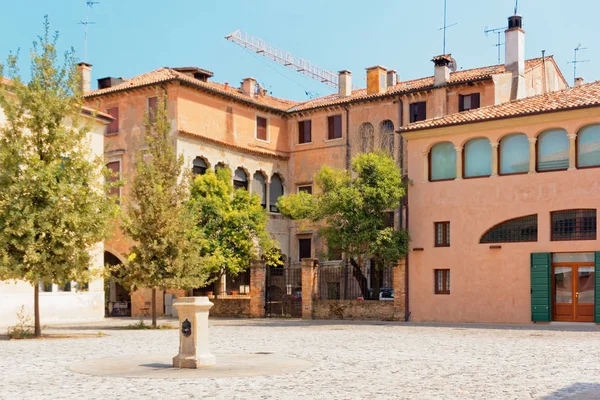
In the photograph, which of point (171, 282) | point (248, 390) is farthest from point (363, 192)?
point (248, 390)

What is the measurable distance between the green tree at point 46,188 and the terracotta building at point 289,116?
14071 millimetres

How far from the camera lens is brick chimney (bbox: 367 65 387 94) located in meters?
41.4

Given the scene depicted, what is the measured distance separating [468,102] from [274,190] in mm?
11621

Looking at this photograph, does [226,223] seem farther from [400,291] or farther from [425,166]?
[425,166]

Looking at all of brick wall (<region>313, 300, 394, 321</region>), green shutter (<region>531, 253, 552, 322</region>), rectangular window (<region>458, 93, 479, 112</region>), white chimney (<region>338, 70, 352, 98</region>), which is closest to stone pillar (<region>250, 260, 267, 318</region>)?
brick wall (<region>313, 300, 394, 321</region>)

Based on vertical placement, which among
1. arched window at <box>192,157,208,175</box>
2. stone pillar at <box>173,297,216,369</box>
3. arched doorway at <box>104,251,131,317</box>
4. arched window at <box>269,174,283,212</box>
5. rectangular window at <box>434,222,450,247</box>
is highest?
arched window at <box>192,157,208,175</box>

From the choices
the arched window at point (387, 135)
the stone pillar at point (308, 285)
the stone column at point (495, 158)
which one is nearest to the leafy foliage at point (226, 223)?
the stone pillar at point (308, 285)

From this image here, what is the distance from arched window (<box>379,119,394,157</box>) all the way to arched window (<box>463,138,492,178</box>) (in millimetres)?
10681

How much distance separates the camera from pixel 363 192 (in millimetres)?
29891

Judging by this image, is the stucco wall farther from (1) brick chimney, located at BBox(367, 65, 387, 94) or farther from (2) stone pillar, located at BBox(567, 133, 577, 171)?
(1) brick chimney, located at BBox(367, 65, 387, 94)

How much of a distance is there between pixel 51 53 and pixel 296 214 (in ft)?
44.7

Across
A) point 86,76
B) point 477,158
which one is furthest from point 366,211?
point 86,76

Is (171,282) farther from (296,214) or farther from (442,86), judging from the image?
(442,86)

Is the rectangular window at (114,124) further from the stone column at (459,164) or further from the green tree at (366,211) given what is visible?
the stone column at (459,164)
